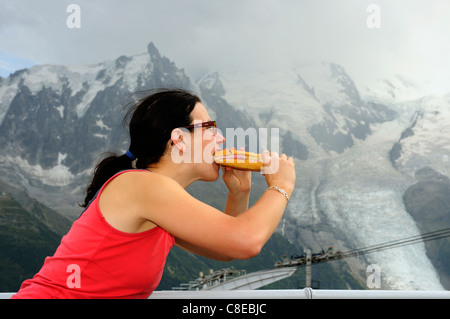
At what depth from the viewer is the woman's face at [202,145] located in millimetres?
2088

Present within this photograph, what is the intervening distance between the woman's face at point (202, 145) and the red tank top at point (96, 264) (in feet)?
1.40

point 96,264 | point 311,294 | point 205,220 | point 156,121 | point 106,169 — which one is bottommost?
point 311,294

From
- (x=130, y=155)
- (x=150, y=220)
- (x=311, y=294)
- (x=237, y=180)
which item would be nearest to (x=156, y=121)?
(x=130, y=155)

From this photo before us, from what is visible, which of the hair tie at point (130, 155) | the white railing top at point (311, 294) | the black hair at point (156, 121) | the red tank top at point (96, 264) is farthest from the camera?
the hair tie at point (130, 155)

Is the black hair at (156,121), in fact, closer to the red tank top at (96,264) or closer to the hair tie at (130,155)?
the hair tie at (130,155)

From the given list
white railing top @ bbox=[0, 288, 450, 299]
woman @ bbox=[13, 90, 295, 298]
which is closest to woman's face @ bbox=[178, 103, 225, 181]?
woman @ bbox=[13, 90, 295, 298]

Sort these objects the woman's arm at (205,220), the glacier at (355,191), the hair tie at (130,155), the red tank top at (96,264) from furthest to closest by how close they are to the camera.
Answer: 1. the glacier at (355,191)
2. the hair tie at (130,155)
3. the red tank top at (96,264)
4. the woman's arm at (205,220)

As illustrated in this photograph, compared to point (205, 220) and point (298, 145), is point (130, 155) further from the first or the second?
point (298, 145)

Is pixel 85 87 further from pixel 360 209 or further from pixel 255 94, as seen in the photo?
pixel 360 209

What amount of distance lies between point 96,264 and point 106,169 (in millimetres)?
591

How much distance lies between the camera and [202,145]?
2125 mm

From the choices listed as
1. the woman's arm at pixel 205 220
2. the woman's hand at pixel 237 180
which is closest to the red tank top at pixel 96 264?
the woman's arm at pixel 205 220

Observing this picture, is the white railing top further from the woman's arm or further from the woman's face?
the woman's face

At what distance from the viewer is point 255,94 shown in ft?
440
